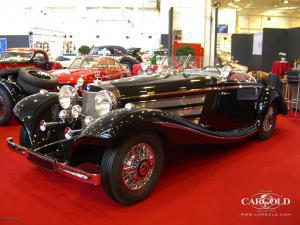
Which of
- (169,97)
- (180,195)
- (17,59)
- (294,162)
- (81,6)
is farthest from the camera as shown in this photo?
(81,6)

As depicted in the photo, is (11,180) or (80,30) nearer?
(11,180)

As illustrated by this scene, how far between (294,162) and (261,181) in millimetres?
885

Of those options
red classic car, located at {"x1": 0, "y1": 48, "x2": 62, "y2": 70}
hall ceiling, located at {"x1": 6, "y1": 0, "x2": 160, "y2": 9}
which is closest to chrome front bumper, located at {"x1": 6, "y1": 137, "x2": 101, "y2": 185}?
red classic car, located at {"x1": 0, "y1": 48, "x2": 62, "y2": 70}

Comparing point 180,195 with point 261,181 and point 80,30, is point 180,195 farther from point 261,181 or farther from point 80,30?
point 80,30

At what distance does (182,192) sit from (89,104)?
1386mm

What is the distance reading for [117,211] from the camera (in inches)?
119

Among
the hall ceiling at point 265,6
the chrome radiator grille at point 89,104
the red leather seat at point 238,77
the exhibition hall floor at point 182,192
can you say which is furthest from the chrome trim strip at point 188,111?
the hall ceiling at point 265,6

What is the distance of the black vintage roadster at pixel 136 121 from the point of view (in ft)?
9.56

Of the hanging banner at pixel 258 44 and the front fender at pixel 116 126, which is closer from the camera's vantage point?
the front fender at pixel 116 126

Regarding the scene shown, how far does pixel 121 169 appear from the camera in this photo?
2932 mm

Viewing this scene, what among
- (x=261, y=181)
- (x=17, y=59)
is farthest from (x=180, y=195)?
(x=17, y=59)

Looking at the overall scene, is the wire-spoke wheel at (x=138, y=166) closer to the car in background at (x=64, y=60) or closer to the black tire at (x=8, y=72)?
the black tire at (x=8, y=72)

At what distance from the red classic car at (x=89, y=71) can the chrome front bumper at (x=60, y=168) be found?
172 inches

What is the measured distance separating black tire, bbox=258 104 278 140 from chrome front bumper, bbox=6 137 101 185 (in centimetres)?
314
